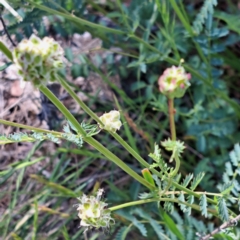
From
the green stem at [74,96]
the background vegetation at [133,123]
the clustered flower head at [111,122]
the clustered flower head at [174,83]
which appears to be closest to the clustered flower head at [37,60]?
the green stem at [74,96]

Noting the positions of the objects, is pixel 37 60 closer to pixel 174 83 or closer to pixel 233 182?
pixel 174 83

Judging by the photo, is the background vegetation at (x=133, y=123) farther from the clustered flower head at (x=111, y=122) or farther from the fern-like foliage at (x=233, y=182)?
the clustered flower head at (x=111, y=122)

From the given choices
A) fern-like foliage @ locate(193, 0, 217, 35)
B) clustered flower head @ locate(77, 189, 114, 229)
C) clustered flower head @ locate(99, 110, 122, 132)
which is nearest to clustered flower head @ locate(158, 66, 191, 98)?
clustered flower head @ locate(99, 110, 122, 132)

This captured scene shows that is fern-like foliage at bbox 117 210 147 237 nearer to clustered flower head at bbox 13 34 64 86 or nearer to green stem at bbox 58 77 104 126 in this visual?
green stem at bbox 58 77 104 126

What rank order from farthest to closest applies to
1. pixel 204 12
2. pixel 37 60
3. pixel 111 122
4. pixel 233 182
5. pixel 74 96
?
1. pixel 204 12
2. pixel 233 182
3. pixel 111 122
4. pixel 74 96
5. pixel 37 60

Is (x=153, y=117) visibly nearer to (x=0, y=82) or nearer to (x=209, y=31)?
(x=209, y=31)

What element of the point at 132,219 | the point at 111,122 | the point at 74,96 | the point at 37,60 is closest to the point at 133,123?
the point at 132,219
